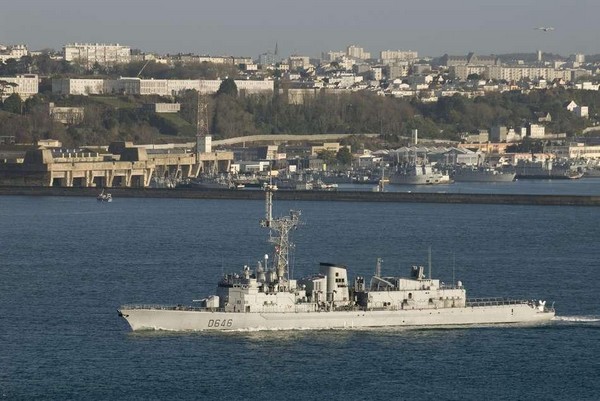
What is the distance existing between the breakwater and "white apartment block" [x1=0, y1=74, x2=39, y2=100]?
44.9 metres

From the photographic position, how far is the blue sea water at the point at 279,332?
3036cm

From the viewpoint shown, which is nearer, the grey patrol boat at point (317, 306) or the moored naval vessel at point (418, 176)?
the grey patrol boat at point (317, 306)

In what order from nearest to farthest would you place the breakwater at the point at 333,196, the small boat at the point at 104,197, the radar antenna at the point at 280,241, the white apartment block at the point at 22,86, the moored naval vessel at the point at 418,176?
1. the radar antenna at the point at 280,241
2. the breakwater at the point at 333,196
3. the small boat at the point at 104,197
4. the moored naval vessel at the point at 418,176
5. the white apartment block at the point at 22,86

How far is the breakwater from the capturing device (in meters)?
72.7

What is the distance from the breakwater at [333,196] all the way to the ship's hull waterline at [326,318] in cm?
3655

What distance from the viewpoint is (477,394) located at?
98.1 ft

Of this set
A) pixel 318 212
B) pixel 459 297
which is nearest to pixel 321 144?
pixel 318 212

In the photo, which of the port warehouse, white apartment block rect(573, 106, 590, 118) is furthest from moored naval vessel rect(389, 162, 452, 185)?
white apartment block rect(573, 106, 590, 118)

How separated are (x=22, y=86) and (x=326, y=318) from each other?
94.4 metres

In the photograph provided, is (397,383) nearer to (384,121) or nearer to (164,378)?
(164,378)

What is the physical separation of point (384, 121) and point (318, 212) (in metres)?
64.0

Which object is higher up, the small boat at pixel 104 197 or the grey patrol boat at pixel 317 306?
the small boat at pixel 104 197

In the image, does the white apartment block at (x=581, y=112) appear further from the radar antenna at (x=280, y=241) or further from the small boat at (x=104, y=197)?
the radar antenna at (x=280, y=241)

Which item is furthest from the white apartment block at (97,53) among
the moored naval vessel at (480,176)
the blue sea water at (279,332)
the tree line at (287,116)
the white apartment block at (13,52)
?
the blue sea water at (279,332)
